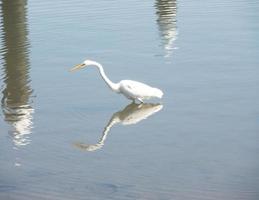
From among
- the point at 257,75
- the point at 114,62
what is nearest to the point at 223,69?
the point at 257,75

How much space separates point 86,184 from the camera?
9609mm

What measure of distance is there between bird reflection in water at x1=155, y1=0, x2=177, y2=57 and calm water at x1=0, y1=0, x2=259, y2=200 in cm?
6

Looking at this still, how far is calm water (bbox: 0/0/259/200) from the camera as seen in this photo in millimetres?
9625

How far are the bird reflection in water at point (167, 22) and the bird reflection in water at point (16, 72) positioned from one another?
3119 millimetres

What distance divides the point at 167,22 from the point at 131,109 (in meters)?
7.19

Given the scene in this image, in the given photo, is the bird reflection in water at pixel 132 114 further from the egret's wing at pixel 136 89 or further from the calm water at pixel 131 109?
the egret's wing at pixel 136 89

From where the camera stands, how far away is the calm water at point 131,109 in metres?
9.62

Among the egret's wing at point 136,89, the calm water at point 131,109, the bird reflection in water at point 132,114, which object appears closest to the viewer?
the calm water at point 131,109

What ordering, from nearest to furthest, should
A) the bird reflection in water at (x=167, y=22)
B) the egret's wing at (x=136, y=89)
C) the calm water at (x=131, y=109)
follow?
the calm water at (x=131, y=109) → the egret's wing at (x=136, y=89) → the bird reflection in water at (x=167, y=22)

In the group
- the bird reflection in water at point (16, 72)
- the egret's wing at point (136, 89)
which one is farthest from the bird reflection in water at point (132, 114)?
the bird reflection in water at point (16, 72)

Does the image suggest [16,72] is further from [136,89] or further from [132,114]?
[132,114]

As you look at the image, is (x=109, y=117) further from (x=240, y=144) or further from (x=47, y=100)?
(x=240, y=144)

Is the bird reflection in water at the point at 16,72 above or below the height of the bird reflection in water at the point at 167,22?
above

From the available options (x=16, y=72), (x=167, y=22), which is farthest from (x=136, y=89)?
(x=167, y=22)
